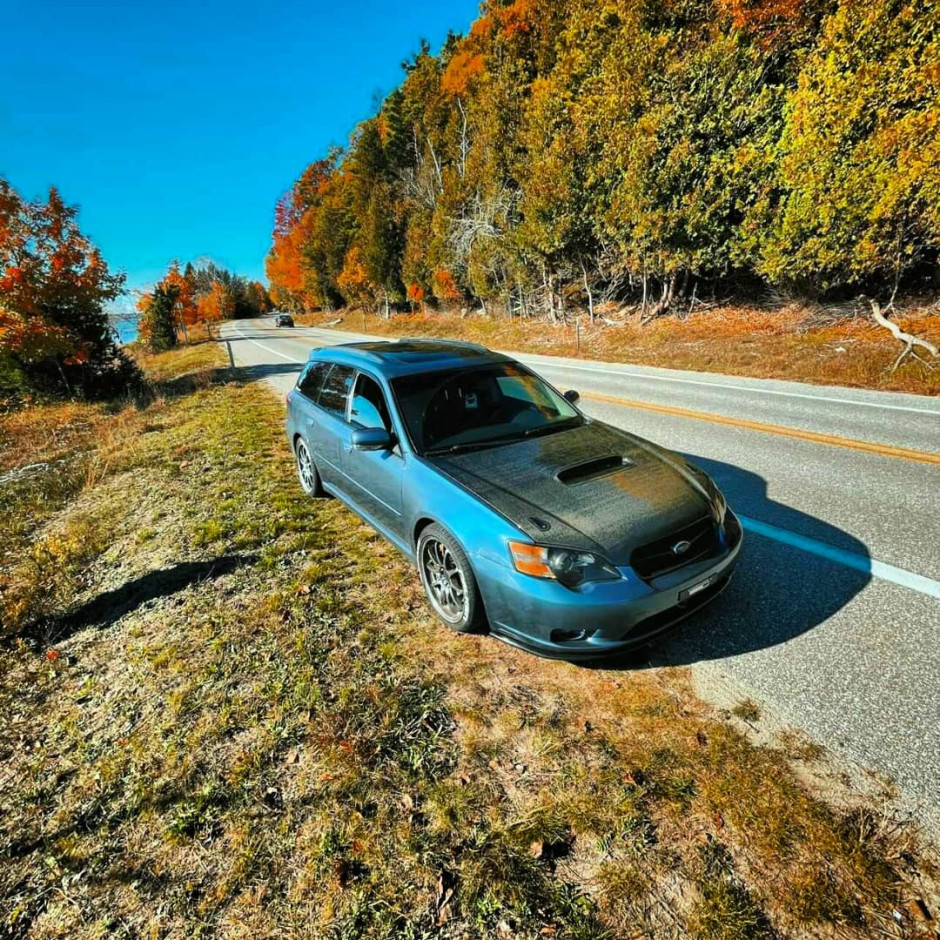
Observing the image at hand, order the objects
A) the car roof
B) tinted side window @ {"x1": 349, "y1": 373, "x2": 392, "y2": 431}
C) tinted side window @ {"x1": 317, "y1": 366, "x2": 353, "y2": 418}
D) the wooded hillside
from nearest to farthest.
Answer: tinted side window @ {"x1": 349, "y1": 373, "x2": 392, "y2": 431}
the car roof
tinted side window @ {"x1": 317, "y1": 366, "x2": 353, "y2": 418}
the wooded hillside

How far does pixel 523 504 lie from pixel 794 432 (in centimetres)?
552

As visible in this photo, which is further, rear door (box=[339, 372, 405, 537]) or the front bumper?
rear door (box=[339, 372, 405, 537])

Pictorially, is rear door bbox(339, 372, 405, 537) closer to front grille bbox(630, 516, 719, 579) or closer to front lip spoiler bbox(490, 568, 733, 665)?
front lip spoiler bbox(490, 568, 733, 665)

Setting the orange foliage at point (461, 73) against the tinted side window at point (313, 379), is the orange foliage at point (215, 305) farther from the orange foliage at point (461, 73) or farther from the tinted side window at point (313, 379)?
the tinted side window at point (313, 379)

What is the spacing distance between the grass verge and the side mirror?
1118 millimetres

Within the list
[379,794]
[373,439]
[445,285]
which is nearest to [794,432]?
[373,439]

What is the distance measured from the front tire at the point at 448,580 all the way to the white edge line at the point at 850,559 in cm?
250

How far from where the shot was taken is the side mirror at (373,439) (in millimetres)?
3390

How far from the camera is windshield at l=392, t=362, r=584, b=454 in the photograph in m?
3.45

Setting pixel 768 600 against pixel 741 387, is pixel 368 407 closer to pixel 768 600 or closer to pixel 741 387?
pixel 768 600

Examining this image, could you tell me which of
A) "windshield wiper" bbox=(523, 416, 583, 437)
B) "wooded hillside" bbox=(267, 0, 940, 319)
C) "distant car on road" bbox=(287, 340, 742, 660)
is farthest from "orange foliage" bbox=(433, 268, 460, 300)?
"windshield wiper" bbox=(523, 416, 583, 437)

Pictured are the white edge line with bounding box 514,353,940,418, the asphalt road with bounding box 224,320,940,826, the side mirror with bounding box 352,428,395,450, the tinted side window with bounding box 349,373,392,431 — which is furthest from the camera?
the white edge line with bounding box 514,353,940,418

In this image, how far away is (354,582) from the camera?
3768 mm

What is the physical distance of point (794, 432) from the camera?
20.8ft
